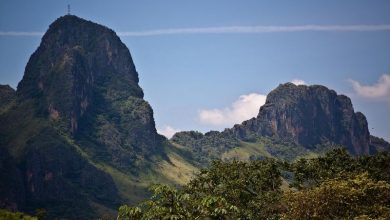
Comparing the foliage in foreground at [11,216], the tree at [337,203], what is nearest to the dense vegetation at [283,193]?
the tree at [337,203]

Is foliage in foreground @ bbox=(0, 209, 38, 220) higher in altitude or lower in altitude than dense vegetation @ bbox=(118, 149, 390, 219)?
lower

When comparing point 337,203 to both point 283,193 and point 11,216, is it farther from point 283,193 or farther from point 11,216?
point 11,216

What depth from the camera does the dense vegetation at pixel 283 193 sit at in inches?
1033

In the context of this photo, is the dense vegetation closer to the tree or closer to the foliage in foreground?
the tree

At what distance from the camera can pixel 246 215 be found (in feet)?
215

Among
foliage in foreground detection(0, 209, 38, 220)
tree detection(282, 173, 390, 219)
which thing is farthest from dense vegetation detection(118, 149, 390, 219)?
foliage in foreground detection(0, 209, 38, 220)

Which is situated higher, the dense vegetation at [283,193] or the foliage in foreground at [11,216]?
the dense vegetation at [283,193]

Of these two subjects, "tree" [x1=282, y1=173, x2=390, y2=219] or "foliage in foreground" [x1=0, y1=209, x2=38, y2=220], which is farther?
"tree" [x1=282, y1=173, x2=390, y2=219]

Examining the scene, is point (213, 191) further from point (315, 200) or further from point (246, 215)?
point (315, 200)

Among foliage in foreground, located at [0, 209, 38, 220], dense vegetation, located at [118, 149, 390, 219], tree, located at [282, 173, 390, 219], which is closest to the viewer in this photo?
foliage in foreground, located at [0, 209, 38, 220]

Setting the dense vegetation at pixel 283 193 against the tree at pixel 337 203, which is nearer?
the dense vegetation at pixel 283 193

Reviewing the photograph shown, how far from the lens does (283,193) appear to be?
237 ft

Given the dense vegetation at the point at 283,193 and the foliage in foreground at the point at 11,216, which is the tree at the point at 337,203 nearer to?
the dense vegetation at the point at 283,193

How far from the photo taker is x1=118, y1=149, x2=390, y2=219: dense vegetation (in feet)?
86.1
